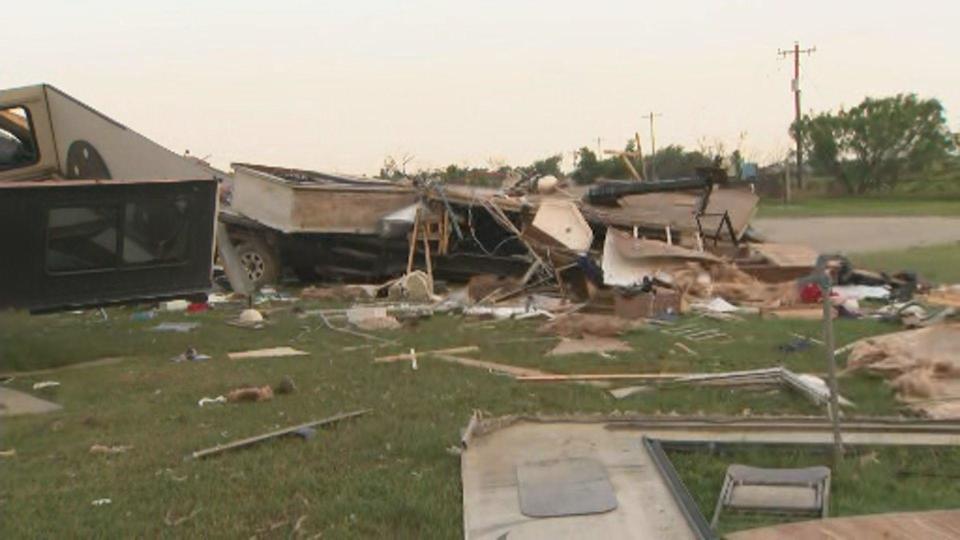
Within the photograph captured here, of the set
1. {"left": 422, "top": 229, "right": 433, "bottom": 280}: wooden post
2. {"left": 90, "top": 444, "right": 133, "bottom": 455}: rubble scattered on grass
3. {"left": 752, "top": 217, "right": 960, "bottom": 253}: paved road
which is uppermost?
{"left": 752, "top": 217, "right": 960, "bottom": 253}: paved road

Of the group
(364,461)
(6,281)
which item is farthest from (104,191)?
(364,461)

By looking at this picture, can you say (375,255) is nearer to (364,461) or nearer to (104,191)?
(104,191)

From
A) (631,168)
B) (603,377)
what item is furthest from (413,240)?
(603,377)

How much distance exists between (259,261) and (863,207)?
3228 centimetres

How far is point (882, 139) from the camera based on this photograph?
5516 cm

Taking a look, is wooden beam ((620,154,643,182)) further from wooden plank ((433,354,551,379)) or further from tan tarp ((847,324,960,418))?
tan tarp ((847,324,960,418))

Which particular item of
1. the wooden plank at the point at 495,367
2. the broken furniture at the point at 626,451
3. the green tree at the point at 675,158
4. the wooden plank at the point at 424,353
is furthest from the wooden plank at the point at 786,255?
the green tree at the point at 675,158

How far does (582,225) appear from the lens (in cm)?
1639

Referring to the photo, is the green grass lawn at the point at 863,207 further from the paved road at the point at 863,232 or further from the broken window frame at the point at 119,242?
the broken window frame at the point at 119,242

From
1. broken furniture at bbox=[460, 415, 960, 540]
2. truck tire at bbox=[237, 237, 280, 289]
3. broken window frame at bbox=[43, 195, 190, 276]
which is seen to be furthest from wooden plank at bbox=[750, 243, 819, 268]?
broken furniture at bbox=[460, 415, 960, 540]

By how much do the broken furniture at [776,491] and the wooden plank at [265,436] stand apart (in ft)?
8.14

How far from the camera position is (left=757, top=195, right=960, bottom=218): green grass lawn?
38.5 m

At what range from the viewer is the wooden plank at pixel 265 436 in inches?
226

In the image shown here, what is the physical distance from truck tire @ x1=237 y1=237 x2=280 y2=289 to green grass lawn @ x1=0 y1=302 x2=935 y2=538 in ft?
20.9
